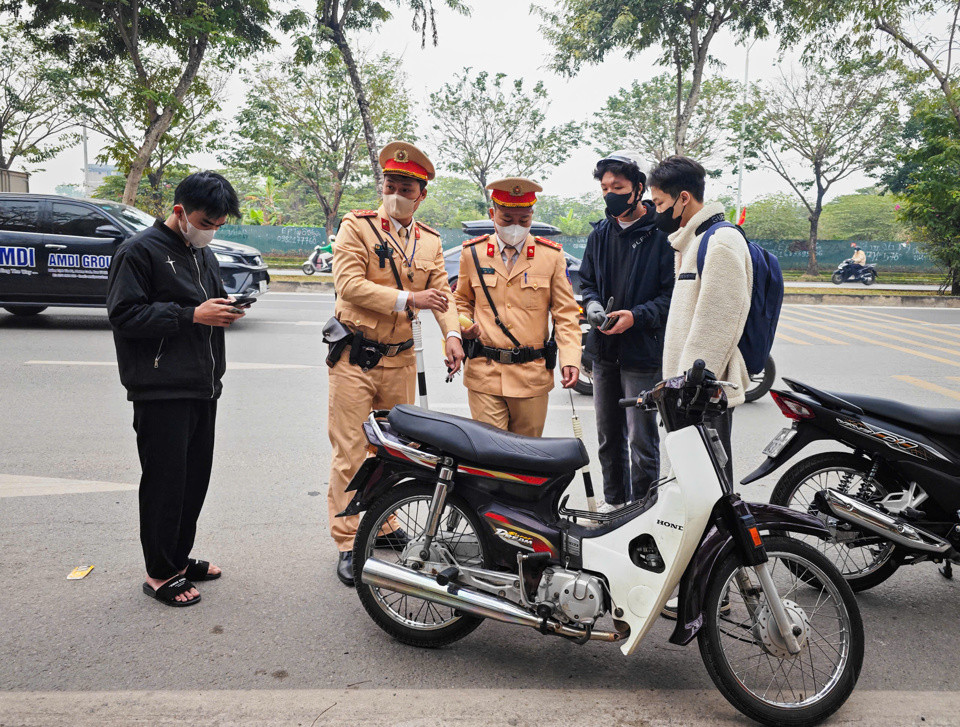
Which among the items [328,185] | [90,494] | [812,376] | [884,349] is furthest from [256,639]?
[328,185]

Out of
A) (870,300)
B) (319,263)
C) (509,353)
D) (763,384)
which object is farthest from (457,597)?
(319,263)

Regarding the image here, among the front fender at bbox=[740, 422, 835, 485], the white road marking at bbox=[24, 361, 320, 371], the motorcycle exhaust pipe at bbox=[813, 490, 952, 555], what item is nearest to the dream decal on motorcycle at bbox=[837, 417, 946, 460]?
the front fender at bbox=[740, 422, 835, 485]

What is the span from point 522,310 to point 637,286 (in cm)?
65

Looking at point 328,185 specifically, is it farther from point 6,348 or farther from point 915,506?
point 915,506

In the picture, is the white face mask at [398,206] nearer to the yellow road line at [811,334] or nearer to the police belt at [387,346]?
the police belt at [387,346]

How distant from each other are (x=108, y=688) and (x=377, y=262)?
2058 millimetres

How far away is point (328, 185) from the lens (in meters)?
34.1

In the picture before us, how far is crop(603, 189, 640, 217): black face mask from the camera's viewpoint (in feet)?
13.1

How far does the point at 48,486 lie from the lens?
4.77 m

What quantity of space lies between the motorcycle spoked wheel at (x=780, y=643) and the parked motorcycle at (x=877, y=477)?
72cm

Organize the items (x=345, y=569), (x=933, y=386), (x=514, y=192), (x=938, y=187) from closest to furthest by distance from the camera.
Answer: (x=345, y=569) < (x=514, y=192) < (x=933, y=386) < (x=938, y=187)

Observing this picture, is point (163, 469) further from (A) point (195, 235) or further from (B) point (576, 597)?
(B) point (576, 597)

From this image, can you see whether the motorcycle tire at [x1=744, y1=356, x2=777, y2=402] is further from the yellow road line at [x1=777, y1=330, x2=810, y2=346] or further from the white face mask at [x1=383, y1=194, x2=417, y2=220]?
the white face mask at [x1=383, y1=194, x2=417, y2=220]

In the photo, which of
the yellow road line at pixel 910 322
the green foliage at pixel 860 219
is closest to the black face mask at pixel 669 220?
the yellow road line at pixel 910 322
